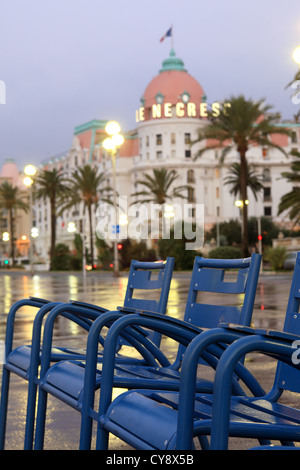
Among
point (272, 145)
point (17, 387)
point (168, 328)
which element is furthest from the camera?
point (272, 145)

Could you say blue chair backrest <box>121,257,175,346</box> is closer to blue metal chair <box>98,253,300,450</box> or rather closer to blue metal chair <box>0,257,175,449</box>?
blue metal chair <box>0,257,175,449</box>

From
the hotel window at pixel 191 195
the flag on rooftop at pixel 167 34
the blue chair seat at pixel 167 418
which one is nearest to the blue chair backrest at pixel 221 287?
the blue chair seat at pixel 167 418

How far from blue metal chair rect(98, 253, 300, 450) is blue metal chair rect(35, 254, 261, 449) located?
0.24 meters

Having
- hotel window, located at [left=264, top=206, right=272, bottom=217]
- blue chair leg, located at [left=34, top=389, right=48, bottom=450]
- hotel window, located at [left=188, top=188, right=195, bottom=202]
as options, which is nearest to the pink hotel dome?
hotel window, located at [left=188, top=188, right=195, bottom=202]

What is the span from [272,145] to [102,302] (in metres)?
28.4

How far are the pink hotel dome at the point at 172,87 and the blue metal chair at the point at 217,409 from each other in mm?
105683

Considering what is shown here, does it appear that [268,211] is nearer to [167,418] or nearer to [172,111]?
[172,111]

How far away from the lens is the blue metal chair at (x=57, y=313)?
14.0ft

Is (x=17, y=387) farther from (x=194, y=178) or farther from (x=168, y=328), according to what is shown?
(x=194, y=178)

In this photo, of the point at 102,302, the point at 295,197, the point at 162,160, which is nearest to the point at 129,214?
the point at 162,160

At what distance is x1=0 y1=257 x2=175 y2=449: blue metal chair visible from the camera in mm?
4277

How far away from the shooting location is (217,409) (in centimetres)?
236

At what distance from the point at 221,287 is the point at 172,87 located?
104527 mm

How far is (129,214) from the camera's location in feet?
356
